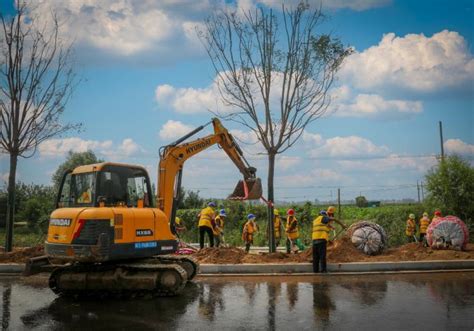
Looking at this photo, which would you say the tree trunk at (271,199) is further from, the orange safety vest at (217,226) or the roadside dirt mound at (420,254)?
the roadside dirt mound at (420,254)

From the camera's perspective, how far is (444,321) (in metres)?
7.79

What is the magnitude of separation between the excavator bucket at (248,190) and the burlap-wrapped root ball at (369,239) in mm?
3581

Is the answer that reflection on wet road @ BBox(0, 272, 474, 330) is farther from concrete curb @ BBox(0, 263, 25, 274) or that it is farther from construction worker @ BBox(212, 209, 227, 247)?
construction worker @ BBox(212, 209, 227, 247)

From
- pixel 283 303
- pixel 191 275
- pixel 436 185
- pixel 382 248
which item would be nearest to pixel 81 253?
pixel 191 275

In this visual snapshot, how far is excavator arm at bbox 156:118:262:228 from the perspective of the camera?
39.7 feet

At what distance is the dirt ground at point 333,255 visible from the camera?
1405cm

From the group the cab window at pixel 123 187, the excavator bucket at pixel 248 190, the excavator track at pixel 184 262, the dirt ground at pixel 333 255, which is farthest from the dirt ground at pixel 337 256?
the cab window at pixel 123 187

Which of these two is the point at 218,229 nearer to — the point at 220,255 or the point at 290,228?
the point at 290,228

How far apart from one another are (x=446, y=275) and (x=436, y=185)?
8.92 metres

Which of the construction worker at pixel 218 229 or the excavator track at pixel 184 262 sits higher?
the construction worker at pixel 218 229

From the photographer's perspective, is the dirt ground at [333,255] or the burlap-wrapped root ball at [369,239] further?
the burlap-wrapped root ball at [369,239]

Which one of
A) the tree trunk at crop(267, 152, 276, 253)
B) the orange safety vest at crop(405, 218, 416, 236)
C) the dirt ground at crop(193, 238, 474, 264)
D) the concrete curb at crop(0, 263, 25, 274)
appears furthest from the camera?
the orange safety vest at crop(405, 218, 416, 236)

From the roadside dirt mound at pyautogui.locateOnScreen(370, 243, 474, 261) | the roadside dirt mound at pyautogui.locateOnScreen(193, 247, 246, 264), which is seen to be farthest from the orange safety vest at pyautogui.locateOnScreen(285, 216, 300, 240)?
the roadside dirt mound at pyautogui.locateOnScreen(370, 243, 474, 261)

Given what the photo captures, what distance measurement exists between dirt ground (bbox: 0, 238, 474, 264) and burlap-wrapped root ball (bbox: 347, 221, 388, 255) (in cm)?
19
